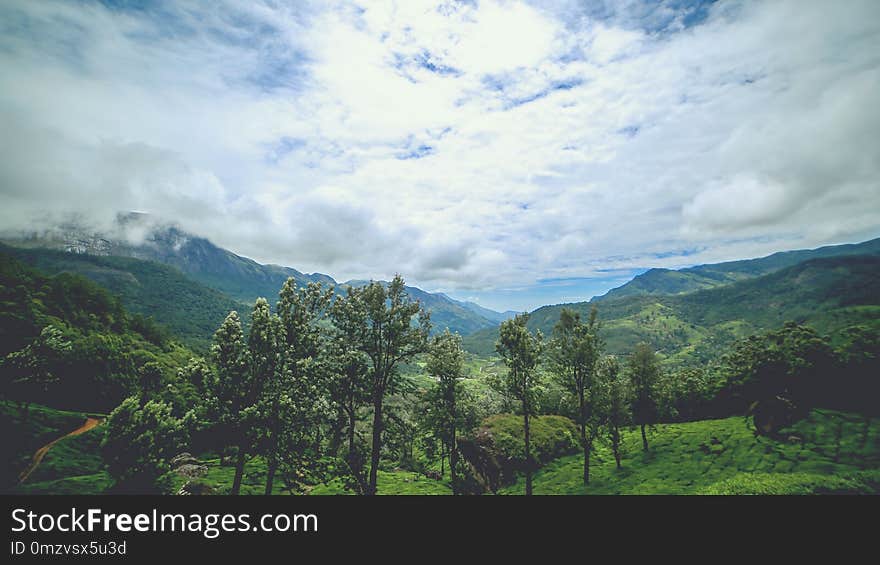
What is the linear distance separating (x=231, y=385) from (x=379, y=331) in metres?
12.5

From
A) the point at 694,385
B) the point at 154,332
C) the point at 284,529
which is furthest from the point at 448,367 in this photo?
the point at 154,332

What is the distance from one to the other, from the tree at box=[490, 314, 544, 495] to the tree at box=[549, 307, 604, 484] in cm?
737

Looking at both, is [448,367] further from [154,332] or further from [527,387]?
[154,332]

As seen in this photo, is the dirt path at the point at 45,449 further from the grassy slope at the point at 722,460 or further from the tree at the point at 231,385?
the grassy slope at the point at 722,460

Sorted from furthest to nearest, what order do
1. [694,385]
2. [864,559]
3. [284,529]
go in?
[694,385], [284,529], [864,559]

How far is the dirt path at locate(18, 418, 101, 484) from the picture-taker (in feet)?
151

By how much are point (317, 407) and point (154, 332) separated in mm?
148381

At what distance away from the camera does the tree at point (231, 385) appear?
2652cm

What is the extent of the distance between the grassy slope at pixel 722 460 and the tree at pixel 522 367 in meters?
15.5

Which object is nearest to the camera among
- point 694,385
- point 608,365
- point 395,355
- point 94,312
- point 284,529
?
point 284,529

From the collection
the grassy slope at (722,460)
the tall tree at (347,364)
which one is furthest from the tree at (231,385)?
the grassy slope at (722,460)

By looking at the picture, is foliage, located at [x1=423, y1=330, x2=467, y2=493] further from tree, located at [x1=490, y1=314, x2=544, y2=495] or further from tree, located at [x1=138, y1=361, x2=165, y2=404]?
tree, located at [x1=138, y1=361, x2=165, y2=404]

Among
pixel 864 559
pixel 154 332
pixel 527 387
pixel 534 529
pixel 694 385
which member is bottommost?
pixel 694 385

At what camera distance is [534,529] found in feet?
19.9
